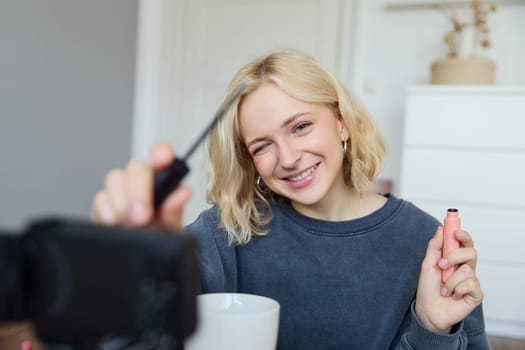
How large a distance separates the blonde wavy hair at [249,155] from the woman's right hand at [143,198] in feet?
1.73

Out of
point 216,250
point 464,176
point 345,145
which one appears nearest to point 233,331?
point 216,250

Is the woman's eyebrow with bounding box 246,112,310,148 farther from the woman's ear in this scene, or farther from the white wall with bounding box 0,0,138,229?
the white wall with bounding box 0,0,138,229

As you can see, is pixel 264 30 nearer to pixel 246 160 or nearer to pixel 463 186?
pixel 463 186

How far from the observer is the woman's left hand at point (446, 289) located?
0.59 meters

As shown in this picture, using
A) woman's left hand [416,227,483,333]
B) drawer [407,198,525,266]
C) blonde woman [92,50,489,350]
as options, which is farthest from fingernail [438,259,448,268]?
drawer [407,198,525,266]

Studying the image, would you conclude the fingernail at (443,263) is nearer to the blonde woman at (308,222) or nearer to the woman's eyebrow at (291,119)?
the blonde woman at (308,222)

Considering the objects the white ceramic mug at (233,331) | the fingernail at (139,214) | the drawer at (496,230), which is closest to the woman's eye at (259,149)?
the white ceramic mug at (233,331)

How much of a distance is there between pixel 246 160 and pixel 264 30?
245 cm

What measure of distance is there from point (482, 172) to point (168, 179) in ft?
7.51

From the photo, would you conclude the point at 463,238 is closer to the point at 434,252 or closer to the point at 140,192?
the point at 434,252

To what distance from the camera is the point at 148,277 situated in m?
0.23

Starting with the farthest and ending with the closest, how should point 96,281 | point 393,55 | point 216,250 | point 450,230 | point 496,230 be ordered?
point 393,55 < point 496,230 < point 216,250 < point 450,230 < point 96,281

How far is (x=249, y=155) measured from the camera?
3.20 feet

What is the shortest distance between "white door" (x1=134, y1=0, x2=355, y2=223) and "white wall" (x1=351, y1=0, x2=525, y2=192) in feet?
0.45
